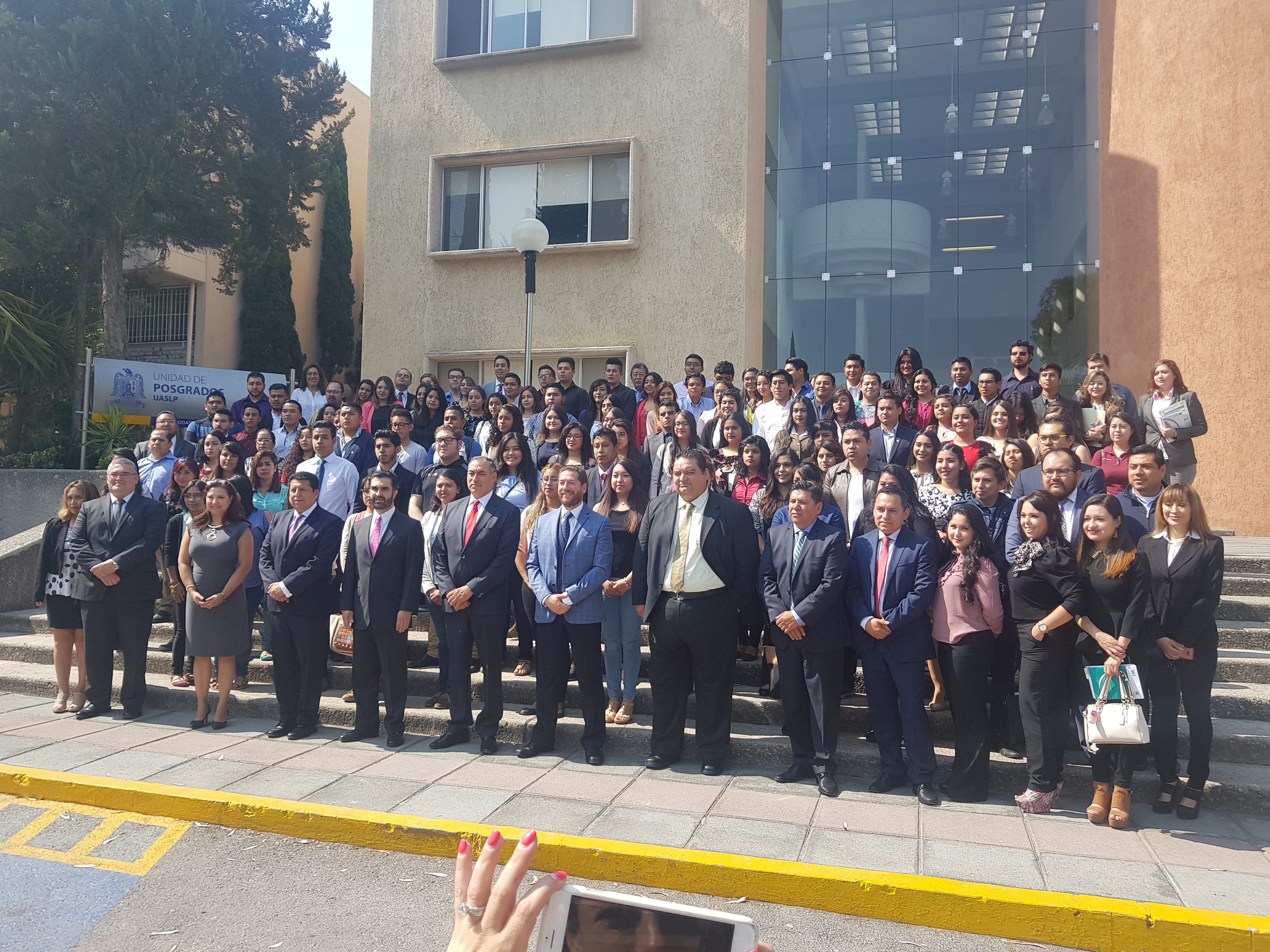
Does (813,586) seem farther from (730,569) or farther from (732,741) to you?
(732,741)

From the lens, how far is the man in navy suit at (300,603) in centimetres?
715

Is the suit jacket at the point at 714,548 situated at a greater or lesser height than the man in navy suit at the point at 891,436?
lesser

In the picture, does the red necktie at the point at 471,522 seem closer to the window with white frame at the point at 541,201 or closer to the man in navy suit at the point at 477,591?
the man in navy suit at the point at 477,591

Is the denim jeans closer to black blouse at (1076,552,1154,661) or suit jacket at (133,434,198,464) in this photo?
black blouse at (1076,552,1154,661)

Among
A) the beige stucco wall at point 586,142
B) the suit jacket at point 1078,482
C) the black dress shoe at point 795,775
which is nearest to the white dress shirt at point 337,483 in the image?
the black dress shoe at point 795,775

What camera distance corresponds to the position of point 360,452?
9734 mm

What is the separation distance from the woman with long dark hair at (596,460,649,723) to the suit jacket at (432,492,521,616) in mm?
752

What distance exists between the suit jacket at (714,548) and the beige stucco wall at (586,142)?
26.0 ft

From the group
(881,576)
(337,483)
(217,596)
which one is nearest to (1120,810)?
(881,576)

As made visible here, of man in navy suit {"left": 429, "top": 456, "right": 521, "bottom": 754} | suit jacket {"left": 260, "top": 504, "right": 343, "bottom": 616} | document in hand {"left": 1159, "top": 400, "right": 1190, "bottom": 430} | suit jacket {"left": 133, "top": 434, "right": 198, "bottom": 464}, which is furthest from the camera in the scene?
suit jacket {"left": 133, "top": 434, "right": 198, "bottom": 464}

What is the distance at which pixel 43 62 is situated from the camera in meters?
14.3

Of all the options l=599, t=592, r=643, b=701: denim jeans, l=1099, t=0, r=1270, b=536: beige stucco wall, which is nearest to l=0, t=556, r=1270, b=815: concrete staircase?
l=599, t=592, r=643, b=701: denim jeans

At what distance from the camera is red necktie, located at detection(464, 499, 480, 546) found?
22.7 ft

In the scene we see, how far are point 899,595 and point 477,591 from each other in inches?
120
